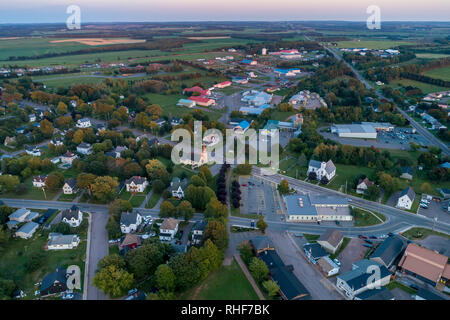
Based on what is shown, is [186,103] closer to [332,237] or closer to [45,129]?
[45,129]

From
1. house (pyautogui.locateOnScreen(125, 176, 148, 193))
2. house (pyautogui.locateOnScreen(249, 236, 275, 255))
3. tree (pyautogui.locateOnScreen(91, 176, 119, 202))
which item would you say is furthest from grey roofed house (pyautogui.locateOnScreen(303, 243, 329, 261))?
tree (pyautogui.locateOnScreen(91, 176, 119, 202))

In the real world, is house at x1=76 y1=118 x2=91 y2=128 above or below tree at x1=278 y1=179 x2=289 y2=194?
above

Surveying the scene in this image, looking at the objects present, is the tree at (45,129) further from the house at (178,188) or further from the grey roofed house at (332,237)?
the grey roofed house at (332,237)

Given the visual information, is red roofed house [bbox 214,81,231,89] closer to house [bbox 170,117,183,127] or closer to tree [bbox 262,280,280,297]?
house [bbox 170,117,183,127]

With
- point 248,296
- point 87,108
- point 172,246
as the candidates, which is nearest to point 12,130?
point 87,108

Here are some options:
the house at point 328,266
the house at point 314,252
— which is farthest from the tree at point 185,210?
the house at point 328,266

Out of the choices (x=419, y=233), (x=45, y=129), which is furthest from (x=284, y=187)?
(x=45, y=129)

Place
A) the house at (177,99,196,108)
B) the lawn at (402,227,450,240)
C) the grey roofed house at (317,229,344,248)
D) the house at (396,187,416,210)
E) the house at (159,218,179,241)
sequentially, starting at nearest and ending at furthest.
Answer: the grey roofed house at (317,229,344,248) → the house at (159,218,179,241) → the lawn at (402,227,450,240) → the house at (396,187,416,210) → the house at (177,99,196,108)
